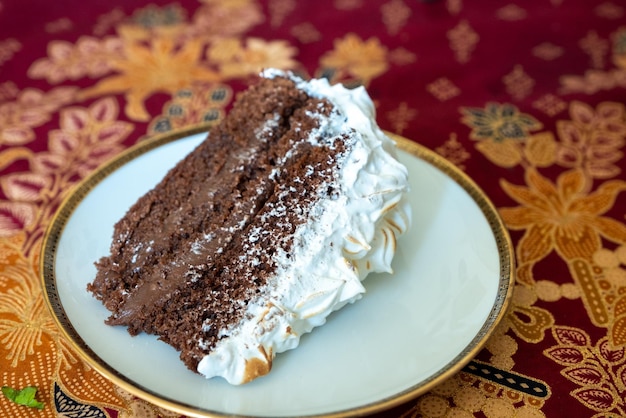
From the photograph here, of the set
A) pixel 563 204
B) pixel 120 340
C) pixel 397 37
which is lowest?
pixel 563 204

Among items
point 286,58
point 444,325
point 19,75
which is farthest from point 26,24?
point 444,325

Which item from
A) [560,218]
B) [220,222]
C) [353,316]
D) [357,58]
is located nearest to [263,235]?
[220,222]

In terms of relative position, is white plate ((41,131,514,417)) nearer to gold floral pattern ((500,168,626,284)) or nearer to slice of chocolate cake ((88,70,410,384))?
slice of chocolate cake ((88,70,410,384))

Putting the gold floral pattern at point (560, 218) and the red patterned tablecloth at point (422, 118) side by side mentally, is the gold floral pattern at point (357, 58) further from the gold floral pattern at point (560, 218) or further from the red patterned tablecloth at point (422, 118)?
the gold floral pattern at point (560, 218)

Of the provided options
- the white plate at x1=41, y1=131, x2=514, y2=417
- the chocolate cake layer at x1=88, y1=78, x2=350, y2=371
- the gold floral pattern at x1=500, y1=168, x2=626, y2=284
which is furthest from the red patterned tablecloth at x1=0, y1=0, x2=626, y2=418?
the chocolate cake layer at x1=88, y1=78, x2=350, y2=371

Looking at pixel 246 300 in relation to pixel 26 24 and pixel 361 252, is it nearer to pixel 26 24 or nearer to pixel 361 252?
pixel 361 252
